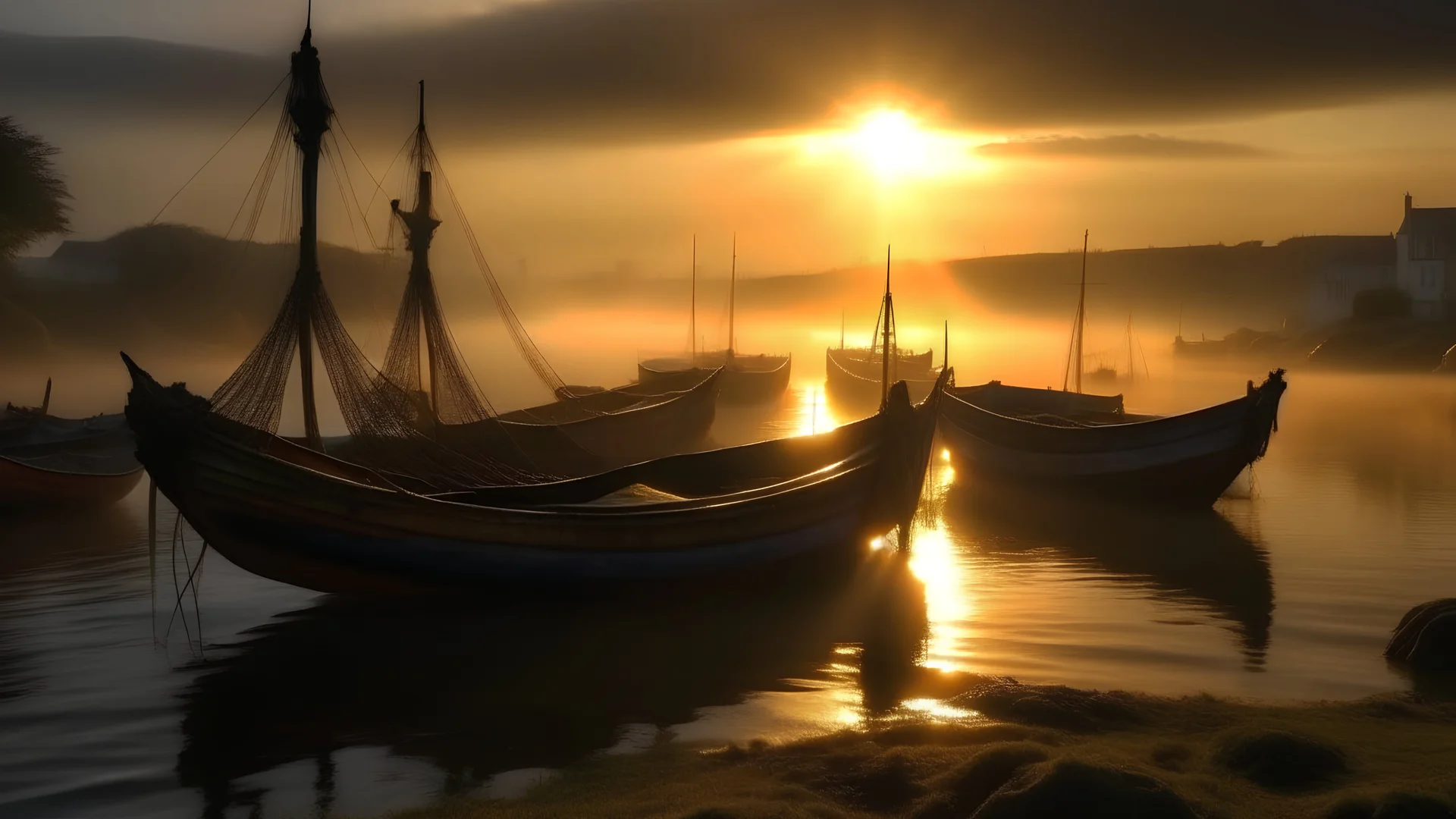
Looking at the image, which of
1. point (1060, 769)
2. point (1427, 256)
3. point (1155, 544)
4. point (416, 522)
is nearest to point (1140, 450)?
point (1155, 544)

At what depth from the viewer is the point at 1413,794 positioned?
7.20 metres

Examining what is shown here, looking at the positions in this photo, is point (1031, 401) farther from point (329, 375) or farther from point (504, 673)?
point (504, 673)

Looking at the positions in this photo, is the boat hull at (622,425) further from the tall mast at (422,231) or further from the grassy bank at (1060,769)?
the grassy bank at (1060,769)

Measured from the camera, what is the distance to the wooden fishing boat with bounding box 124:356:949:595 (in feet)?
42.9

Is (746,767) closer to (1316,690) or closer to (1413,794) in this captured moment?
(1413,794)

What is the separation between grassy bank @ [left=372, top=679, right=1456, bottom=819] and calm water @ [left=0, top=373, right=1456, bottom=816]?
0.81 m

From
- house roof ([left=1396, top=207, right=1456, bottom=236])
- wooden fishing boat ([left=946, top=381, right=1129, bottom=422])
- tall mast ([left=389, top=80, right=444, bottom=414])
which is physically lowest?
wooden fishing boat ([left=946, top=381, right=1129, bottom=422])

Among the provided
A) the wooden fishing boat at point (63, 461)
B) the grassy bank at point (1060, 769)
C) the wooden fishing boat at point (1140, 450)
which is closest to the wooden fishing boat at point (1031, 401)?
the wooden fishing boat at point (1140, 450)

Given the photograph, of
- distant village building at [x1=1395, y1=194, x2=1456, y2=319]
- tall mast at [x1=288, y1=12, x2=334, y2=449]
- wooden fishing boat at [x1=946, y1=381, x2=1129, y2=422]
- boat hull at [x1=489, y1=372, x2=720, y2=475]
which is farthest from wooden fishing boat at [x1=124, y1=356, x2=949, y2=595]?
distant village building at [x1=1395, y1=194, x2=1456, y2=319]

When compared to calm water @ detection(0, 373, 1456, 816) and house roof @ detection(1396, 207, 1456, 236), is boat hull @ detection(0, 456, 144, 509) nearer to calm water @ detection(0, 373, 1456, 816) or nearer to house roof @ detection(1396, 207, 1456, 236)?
calm water @ detection(0, 373, 1456, 816)

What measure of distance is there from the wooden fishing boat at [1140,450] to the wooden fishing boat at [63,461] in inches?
793

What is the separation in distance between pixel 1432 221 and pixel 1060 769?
367 ft

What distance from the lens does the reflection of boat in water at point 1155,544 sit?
52.4ft

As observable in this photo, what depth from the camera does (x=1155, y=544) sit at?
2112 cm
